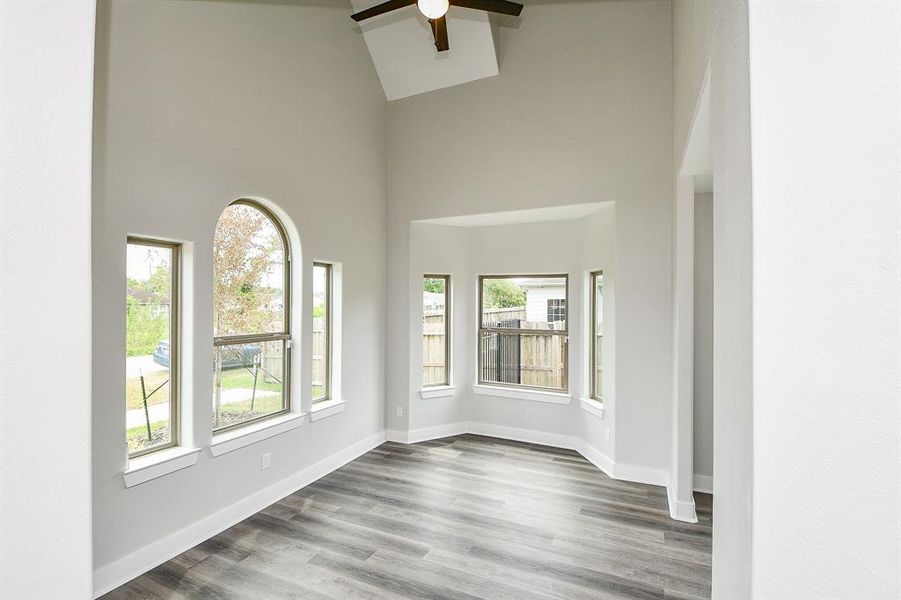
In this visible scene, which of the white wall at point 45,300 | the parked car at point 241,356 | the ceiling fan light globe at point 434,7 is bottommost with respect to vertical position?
the parked car at point 241,356

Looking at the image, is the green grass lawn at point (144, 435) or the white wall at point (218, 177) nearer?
the white wall at point (218, 177)

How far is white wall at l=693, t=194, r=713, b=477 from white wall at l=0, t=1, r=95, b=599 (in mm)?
4095

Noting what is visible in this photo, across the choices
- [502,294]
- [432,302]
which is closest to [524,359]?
[502,294]

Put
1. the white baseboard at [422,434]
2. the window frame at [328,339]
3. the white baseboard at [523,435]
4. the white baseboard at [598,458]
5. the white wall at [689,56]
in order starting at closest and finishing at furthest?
the white wall at [689,56] → the white baseboard at [598,458] → the window frame at [328,339] → the white baseboard at [523,435] → the white baseboard at [422,434]

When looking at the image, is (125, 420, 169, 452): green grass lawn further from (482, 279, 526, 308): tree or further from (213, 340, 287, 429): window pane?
(482, 279, 526, 308): tree

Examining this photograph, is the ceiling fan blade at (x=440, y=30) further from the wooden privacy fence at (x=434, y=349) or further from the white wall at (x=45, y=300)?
the white wall at (x=45, y=300)

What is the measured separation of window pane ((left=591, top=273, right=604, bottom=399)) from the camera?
4504 millimetres

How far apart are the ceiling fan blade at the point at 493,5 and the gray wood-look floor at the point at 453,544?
362cm

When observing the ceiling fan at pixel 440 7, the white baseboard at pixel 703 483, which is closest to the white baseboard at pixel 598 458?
the white baseboard at pixel 703 483

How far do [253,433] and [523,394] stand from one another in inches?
110

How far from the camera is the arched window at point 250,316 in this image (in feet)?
10.5

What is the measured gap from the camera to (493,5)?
313 cm
